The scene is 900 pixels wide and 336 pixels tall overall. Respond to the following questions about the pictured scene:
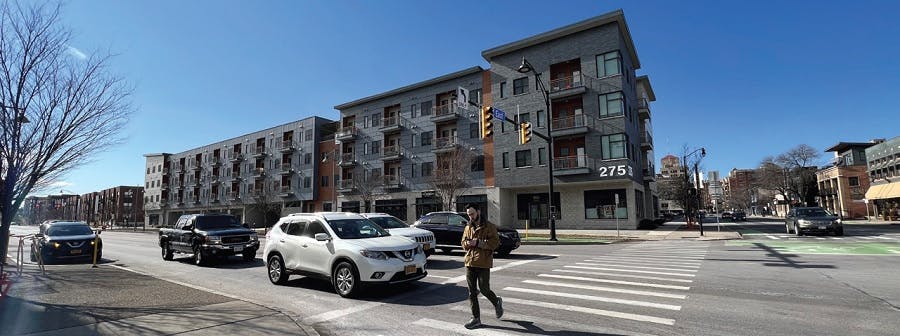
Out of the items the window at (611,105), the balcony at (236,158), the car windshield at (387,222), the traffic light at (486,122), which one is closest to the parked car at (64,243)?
the car windshield at (387,222)

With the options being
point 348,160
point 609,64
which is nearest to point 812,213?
point 609,64

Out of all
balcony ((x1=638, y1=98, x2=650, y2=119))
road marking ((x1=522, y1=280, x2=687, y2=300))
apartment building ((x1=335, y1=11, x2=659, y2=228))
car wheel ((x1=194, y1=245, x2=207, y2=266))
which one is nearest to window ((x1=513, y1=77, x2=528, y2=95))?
apartment building ((x1=335, y1=11, x2=659, y2=228))

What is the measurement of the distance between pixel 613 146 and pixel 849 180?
53.1 m

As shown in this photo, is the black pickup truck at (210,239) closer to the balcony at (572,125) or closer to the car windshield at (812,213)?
the balcony at (572,125)

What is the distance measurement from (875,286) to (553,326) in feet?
23.6

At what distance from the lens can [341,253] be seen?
8.24 metres

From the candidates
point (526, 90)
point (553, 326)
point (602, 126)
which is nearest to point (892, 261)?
point (553, 326)

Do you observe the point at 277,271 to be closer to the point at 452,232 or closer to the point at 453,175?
the point at 452,232

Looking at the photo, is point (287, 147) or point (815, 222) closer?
point (815, 222)

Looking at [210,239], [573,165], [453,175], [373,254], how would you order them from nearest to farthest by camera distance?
1. [373,254]
2. [210,239]
3. [453,175]
4. [573,165]

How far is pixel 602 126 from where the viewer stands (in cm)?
3291

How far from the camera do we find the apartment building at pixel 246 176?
55.7 m

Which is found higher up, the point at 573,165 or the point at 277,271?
the point at 573,165

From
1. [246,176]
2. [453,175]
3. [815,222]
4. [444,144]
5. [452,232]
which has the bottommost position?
[815,222]
